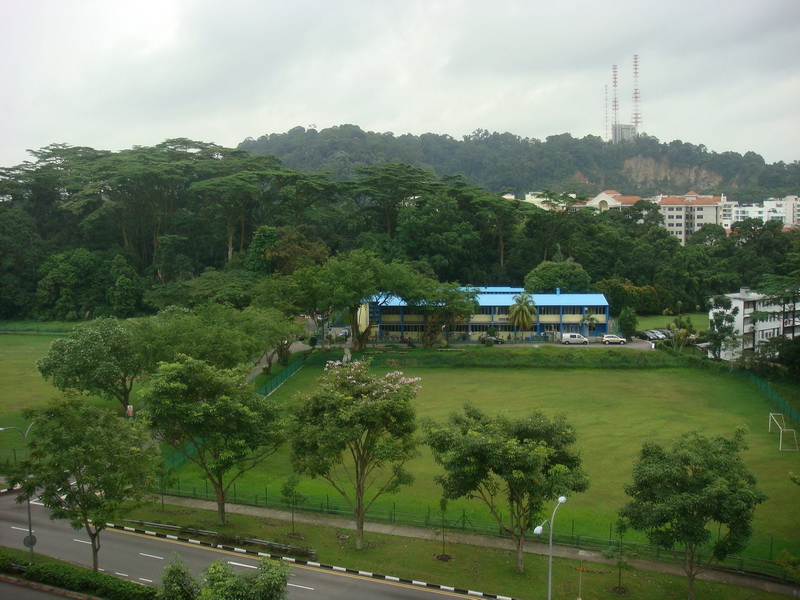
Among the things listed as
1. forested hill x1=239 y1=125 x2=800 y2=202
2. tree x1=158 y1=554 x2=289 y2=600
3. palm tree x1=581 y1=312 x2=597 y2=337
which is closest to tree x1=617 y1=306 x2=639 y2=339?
palm tree x1=581 y1=312 x2=597 y2=337

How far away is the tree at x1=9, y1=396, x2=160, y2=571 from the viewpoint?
18.7 metres

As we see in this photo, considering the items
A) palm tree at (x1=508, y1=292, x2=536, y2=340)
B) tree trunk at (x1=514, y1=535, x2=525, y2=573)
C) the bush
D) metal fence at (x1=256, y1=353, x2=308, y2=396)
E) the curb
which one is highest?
palm tree at (x1=508, y1=292, x2=536, y2=340)

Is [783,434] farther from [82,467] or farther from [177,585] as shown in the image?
[82,467]

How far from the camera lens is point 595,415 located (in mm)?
37750

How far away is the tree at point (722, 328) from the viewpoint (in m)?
48.9

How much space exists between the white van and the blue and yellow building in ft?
4.75

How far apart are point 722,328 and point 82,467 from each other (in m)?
44.1

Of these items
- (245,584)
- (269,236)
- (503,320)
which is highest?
(269,236)

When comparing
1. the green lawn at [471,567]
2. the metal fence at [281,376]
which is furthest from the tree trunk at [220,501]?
the metal fence at [281,376]

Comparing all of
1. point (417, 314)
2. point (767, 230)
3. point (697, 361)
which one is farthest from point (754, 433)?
point (767, 230)

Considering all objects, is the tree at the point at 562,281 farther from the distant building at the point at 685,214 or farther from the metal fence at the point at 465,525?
the distant building at the point at 685,214

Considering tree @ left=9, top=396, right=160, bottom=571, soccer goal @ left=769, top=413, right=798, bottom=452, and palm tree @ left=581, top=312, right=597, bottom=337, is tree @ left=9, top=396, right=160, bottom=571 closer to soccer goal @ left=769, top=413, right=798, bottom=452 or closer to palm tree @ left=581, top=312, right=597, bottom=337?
soccer goal @ left=769, top=413, right=798, bottom=452

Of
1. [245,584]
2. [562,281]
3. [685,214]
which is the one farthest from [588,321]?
[685,214]

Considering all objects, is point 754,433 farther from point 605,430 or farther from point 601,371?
point 601,371
